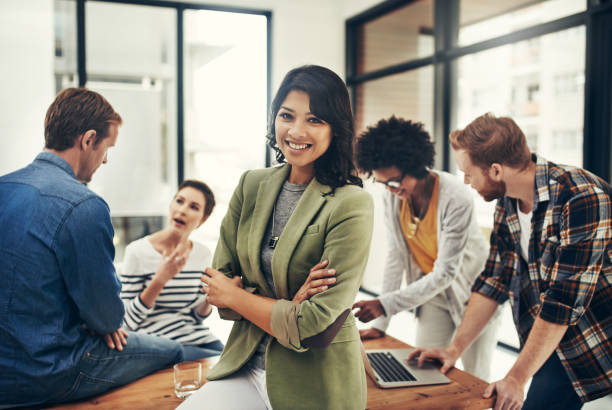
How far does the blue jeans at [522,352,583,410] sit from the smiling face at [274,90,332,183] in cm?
111

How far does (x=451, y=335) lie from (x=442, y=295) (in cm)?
20

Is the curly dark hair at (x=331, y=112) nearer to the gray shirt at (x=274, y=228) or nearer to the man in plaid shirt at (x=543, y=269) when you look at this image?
the gray shirt at (x=274, y=228)

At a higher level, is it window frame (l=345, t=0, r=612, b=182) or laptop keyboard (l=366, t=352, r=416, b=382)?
window frame (l=345, t=0, r=612, b=182)

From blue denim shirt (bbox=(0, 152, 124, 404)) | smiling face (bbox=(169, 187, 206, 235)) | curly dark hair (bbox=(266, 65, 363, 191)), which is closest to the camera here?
curly dark hair (bbox=(266, 65, 363, 191))

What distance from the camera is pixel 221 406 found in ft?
3.86

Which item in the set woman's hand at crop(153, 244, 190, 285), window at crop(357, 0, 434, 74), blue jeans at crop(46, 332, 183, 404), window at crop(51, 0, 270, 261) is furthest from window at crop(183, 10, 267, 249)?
blue jeans at crop(46, 332, 183, 404)

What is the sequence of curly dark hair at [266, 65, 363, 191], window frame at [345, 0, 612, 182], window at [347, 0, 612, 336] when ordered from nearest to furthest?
curly dark hair at [266, 65, 363, 191], window frame at [345, 0, 612, 182], window at [347, 0, 612, 336]

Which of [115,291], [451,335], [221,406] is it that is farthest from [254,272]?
[451,335]

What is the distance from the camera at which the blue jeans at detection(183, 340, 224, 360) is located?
2036mm

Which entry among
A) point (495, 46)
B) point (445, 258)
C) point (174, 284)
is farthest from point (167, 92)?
point (445, 258)

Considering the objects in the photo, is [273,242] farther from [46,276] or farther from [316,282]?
[46,276]

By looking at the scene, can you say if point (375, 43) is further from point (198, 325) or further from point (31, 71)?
point (198, 325)

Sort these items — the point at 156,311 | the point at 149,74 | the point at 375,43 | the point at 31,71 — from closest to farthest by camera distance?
the point at 156,311, the point at 31,71, the point at 149,74, the point at 375,43

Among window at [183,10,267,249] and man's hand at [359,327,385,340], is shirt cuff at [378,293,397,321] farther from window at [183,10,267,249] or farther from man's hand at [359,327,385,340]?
window at [183,10,267,249]
